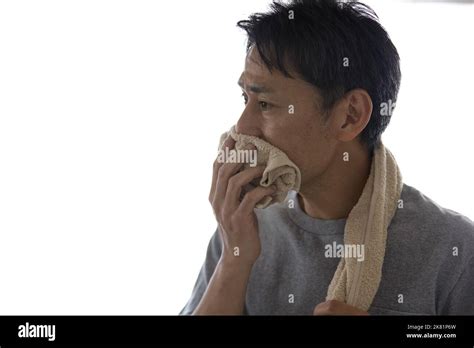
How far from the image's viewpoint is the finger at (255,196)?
1.06 meters

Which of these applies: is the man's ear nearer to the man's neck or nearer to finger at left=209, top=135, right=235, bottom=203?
the man's neck

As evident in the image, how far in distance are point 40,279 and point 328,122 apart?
519mm

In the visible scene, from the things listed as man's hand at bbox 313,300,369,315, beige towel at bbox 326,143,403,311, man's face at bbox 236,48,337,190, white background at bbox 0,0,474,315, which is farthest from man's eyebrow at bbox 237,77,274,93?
man's hand at bbox 313,300,369,315

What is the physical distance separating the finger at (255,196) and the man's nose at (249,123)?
0.08 meters

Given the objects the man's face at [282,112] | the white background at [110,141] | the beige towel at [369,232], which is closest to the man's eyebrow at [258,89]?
the man's face at [282,112]

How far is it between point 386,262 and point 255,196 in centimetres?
22

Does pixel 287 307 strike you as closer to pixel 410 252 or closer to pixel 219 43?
pixel 410 252

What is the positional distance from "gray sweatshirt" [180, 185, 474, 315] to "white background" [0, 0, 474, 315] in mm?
104

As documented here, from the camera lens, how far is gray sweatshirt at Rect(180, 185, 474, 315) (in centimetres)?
106

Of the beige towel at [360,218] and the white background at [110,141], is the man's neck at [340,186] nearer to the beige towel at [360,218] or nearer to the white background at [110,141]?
the beige towel at [360,218]

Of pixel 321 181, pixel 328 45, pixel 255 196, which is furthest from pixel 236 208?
pixel 328 45

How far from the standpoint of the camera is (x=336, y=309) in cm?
102

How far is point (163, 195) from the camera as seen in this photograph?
1174 millimetres
